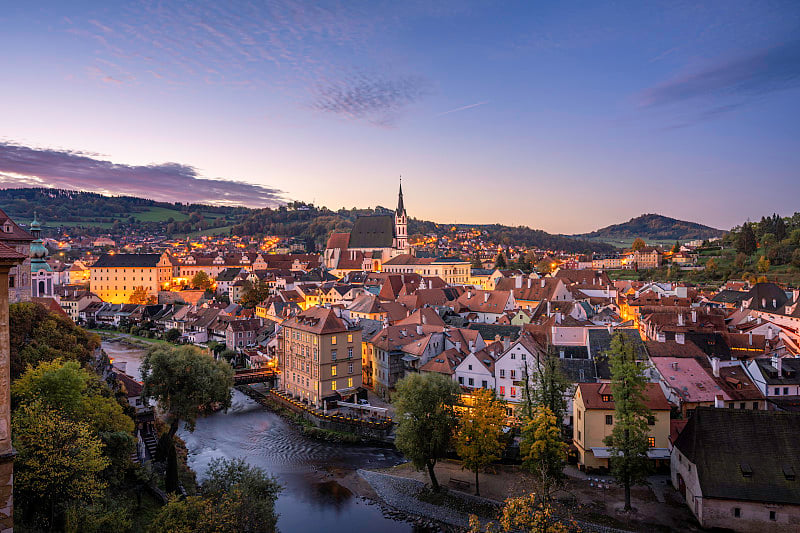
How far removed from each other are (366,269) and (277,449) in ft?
240

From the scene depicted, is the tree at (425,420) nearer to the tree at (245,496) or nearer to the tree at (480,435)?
the tree at (480,435)

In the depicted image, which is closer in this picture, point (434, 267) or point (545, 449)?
point (545, 449)

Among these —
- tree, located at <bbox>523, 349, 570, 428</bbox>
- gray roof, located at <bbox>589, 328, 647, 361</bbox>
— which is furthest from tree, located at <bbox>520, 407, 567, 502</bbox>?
gray roof, located at <bbox>589, 328, 647, 361</bbox>

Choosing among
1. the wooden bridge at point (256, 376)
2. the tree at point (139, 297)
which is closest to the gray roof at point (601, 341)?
the wooden bridge at point (256, 376)

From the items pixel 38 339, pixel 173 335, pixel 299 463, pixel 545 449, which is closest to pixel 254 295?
pixel 173 335

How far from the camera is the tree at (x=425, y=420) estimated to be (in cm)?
2133

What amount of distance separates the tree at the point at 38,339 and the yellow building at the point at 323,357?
12.0m

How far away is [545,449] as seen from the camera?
18.7 metres

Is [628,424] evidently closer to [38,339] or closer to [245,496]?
[245,496]

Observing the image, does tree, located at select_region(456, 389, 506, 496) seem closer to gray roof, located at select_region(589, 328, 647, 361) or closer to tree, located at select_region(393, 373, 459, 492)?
tree, located at select_region(393, 373, 459, 492)

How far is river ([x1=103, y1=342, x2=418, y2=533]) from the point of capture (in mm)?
19969

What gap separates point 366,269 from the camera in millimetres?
99625

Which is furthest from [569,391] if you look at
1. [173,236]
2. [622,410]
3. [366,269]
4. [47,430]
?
[173,236]

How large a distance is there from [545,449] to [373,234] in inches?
3560
